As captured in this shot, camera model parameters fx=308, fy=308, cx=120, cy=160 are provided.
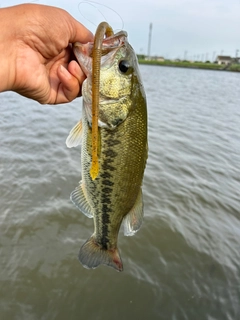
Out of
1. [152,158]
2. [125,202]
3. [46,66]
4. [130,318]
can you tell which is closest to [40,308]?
[130,318]

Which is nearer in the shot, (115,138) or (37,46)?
(115,138)

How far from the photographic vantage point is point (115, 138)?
203 cm

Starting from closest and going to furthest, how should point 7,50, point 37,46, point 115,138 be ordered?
point 115,138 → point 7,50 → point 37,46

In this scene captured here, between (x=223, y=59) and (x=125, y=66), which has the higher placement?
(x=125, y=66)

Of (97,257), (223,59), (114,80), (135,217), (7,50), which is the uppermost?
(7,50)

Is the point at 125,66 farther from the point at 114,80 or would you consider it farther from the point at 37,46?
the point at 37,46

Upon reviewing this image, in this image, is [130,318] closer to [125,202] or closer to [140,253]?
[140,253]

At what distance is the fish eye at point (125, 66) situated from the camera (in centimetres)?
192

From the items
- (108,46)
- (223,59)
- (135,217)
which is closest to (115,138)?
(108,46)

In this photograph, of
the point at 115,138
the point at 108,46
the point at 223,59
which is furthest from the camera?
the point at 223,59

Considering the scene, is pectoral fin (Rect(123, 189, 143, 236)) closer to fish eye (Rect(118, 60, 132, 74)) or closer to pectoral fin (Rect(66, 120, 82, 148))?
pectoral fin (Rect(66, 120, 82, 148))

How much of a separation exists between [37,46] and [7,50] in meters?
0.23

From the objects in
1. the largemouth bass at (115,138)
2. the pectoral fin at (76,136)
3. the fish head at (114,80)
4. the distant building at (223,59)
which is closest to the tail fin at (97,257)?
the largemouth bass at (115,138)

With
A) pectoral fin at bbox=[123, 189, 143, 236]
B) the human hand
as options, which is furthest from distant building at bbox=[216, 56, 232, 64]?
pectoral fin at bbox=[123, 189, 143, 236]
